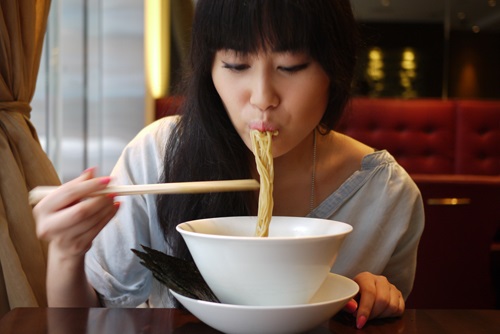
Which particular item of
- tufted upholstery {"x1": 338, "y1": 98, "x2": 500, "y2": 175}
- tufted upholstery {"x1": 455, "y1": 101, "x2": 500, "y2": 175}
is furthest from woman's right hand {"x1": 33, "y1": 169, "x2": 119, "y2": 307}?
tufted upholstery {"x1": 455, "y1": 101, "x2": 500, "y2": 175}

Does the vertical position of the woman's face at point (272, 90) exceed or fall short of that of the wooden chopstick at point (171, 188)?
it exceeds it

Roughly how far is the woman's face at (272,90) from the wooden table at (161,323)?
31 cm

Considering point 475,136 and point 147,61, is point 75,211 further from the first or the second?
point 147,61

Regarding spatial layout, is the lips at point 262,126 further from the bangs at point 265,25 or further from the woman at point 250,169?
the bangs at point 265,25

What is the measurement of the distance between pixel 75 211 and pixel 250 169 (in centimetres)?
46

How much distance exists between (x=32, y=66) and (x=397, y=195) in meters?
0.99

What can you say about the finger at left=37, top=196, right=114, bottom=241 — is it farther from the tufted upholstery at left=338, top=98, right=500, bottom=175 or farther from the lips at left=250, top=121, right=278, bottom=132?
the tufted upholstery at left=338, top=98, right=500, bottom=175

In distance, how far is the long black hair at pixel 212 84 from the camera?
985 mm

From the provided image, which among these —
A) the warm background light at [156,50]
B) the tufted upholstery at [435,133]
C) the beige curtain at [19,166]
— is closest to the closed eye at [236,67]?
the beige curtain at [19,166]

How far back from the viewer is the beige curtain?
136cm

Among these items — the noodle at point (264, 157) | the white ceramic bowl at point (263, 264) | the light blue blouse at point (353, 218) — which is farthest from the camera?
the light blue blouse at point (353, 218)

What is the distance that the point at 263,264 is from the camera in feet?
2.21

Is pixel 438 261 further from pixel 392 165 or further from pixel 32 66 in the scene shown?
pixel 32 66

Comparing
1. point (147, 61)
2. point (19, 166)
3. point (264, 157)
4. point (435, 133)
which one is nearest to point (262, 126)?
point (264, 157)
